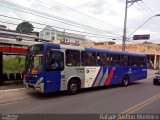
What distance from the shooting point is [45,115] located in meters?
8.14

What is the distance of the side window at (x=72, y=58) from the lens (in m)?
12.8

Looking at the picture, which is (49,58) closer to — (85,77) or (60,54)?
(60,54)

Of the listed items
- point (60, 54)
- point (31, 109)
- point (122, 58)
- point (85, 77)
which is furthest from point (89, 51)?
point (31, 109)

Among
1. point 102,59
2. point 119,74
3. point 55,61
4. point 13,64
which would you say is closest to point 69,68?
point 55,61

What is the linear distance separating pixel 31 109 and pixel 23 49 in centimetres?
716

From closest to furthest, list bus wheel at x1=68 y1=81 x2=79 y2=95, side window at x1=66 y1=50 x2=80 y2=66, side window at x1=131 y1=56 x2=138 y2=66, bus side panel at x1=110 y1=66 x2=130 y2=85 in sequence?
side window at x1=66 y1=50 x2=80 y2=66 → bus wheel at x1=68 y1=81 x2=79 y2=95 → bus side panel at x1=110 y1=66 x2=130 y2=85 → side window at x1=131 y1=56 x2=138 y2=66

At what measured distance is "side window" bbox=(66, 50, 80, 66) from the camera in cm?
1279

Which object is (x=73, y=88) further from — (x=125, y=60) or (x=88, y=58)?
(x=125, y=60)

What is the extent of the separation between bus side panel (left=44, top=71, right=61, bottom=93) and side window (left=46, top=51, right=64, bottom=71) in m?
0.26

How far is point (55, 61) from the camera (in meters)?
12.0

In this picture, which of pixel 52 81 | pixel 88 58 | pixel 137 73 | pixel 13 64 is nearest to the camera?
pixel 52 81

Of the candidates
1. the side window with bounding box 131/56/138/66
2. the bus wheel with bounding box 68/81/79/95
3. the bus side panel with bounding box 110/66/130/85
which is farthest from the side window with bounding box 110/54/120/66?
the bus wheel with bounding box 68/81/79/95

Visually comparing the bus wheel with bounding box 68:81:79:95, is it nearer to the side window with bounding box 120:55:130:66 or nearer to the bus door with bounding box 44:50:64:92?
the bus door with bounding box 44:50:64:92

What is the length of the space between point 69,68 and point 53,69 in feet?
3.89
